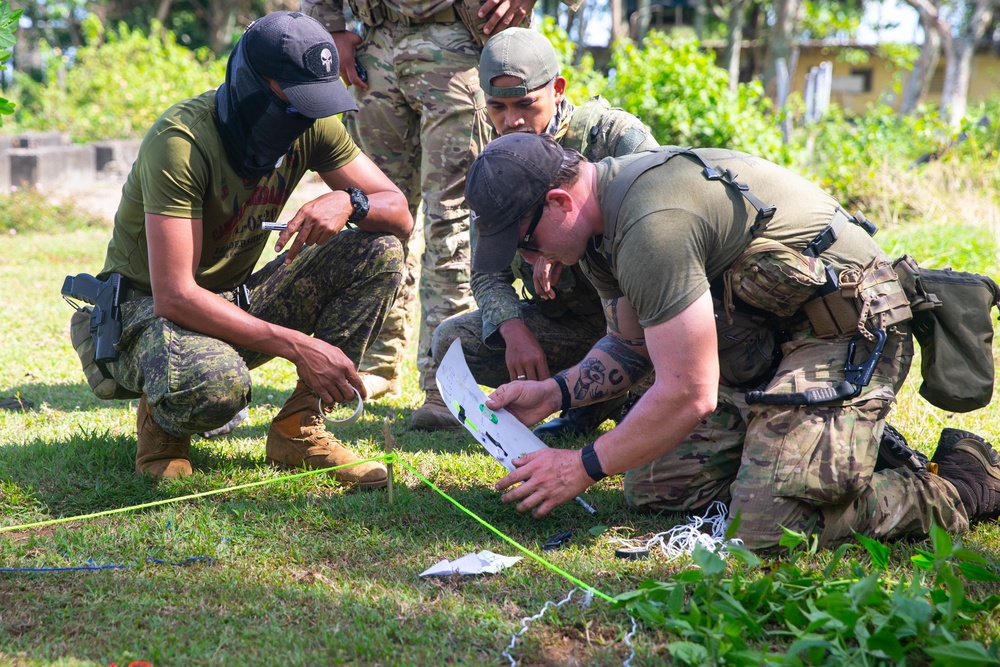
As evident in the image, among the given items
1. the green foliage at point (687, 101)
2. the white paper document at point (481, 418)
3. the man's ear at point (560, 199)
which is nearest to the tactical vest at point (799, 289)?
the man's ear at point (560, 199)

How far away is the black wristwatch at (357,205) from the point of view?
372 centimetres

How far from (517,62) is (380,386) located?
6.10ft

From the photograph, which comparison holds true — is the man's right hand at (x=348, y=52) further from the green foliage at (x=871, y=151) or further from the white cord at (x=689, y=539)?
the green foliage at (x=871, y=151)

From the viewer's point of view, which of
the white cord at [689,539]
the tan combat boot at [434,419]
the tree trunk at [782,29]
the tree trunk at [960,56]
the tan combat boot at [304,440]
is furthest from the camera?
the tree trunk at [782,29]

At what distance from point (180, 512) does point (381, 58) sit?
8.21ft

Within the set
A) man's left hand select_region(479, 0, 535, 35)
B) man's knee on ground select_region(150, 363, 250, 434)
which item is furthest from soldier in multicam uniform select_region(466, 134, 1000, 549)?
man's left hand select_region(479, 0, 535, 35)

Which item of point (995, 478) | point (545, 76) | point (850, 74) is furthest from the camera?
point (850, 74)

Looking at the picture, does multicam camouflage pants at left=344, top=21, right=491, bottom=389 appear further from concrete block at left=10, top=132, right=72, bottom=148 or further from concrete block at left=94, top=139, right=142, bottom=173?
concrete block at left=10, top=132, right=72, bottom=148

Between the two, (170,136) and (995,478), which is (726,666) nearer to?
(995,478)

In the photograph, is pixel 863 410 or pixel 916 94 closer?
pixel 863 410

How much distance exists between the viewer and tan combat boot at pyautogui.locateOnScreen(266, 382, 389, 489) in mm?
3672

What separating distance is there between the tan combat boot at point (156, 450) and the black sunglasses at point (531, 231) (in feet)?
5.43

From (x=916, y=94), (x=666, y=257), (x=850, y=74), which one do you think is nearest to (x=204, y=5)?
(x=916, y=94)

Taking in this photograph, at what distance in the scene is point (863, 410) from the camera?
2.99m
